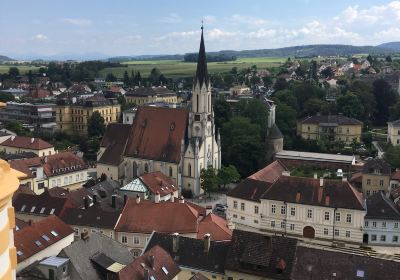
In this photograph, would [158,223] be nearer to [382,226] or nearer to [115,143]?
[382,226]

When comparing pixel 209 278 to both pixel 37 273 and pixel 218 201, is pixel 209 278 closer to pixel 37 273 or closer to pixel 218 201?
pixel 37 273

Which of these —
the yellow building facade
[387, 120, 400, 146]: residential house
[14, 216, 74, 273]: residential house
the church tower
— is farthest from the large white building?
the yellow building facade

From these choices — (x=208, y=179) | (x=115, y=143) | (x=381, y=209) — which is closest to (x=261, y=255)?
(x=381, y=209)

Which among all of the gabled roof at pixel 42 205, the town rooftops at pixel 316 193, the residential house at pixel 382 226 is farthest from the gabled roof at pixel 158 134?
the residential house at pixel 382 226

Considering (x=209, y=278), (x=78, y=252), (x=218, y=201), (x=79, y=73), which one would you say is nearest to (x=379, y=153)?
(x=218, y=201)

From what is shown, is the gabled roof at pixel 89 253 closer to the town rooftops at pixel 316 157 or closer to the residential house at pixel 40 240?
the residential house at pixel 40 240

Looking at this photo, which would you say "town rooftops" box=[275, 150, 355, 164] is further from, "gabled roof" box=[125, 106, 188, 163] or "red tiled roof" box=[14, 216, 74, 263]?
"red tiled roof" box=[14, 216, 74, 263]

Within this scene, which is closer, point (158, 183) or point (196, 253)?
point (196, 253)
